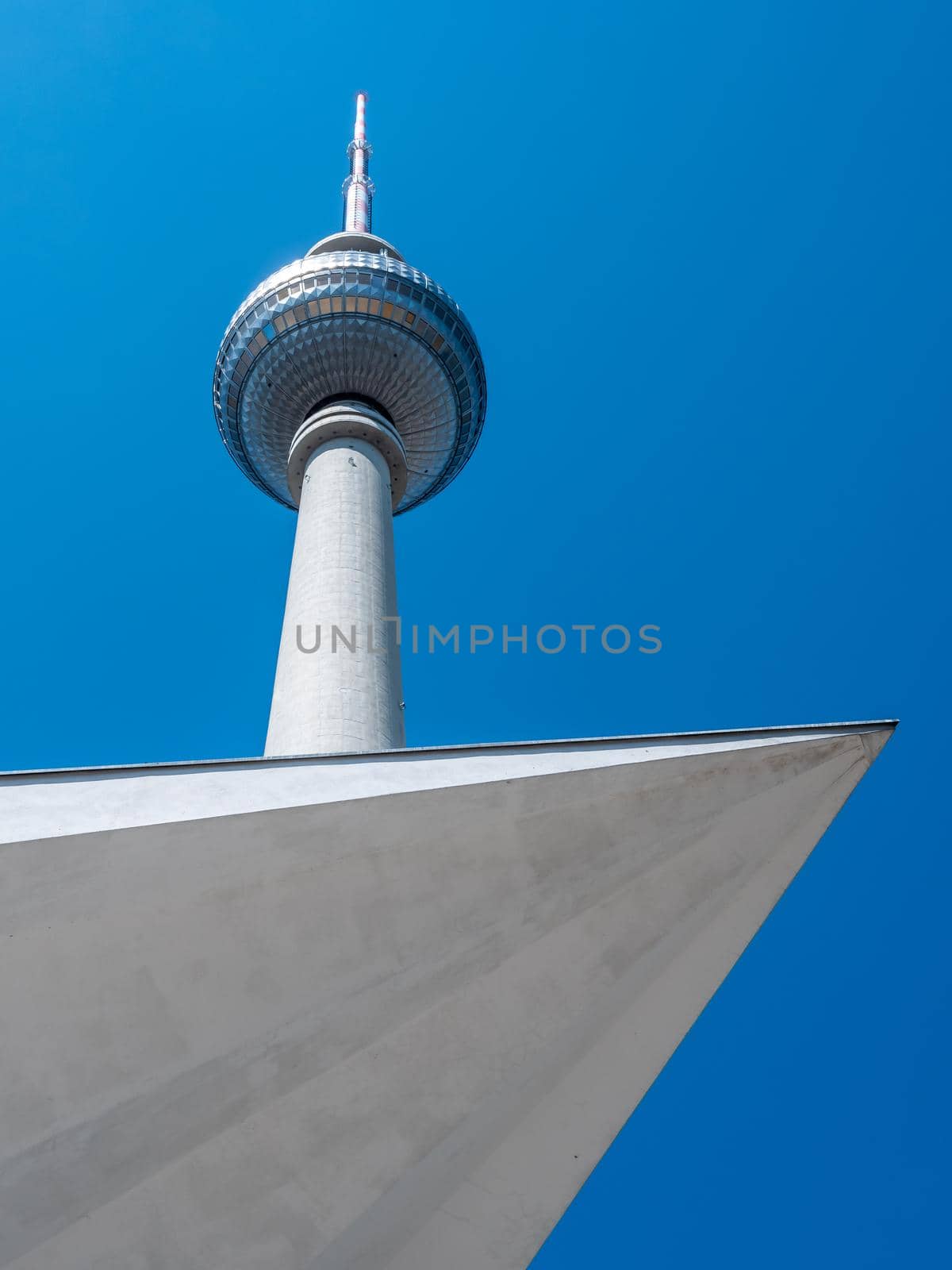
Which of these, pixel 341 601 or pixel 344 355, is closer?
pixel 341 601

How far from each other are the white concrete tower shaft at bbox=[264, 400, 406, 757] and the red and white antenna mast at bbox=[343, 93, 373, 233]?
18795mm

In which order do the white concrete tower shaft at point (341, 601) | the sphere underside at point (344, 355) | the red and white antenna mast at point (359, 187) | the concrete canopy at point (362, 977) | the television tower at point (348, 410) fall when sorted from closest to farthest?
1. the concrete canopy at point (362, 977)
2. the white concrete tower shaft at point (341, 601)
3. the television tower at point (348, 410)
4. the sphere underside at point (344, 355)
5. the red and white antenna mast at point (359, 187)

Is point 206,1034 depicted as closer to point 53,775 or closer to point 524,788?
point 53,775

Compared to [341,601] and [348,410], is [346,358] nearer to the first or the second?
[348,410]

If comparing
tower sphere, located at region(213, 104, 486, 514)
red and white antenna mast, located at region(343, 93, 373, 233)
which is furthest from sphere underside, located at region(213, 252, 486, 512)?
red and white antenna mast, located at region(343, 93, 373, 233)

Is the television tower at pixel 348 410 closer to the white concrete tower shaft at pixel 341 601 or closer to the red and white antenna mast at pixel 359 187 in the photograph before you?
the white concrete tower shaft at pixel 341 601

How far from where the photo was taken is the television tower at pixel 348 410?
1128 inches

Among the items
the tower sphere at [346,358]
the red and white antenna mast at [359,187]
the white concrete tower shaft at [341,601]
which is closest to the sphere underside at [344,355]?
the tower sphere at [346,358]

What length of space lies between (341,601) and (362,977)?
17.6m

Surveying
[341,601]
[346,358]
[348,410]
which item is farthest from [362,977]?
[346,358]

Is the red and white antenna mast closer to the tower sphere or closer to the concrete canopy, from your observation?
the tower sphere

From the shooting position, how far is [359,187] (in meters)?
53.2

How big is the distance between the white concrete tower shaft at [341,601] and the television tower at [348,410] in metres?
0.06

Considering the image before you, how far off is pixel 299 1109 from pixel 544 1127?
2.69 metres
